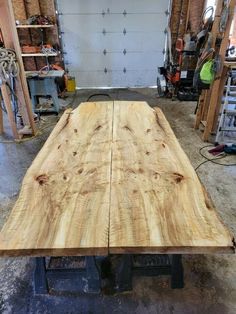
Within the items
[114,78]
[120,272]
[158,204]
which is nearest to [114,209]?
[158,204]

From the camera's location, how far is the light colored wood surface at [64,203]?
91 cm

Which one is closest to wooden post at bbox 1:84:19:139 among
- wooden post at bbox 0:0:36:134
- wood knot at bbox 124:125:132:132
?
wooden post at bbox 0:0:36:134

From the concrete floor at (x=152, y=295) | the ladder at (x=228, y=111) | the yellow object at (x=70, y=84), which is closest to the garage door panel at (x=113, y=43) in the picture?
the yellow object at (x=70, y=84)

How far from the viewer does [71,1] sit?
5402 millimetres

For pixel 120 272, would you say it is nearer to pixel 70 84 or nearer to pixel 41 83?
pixel 41 83

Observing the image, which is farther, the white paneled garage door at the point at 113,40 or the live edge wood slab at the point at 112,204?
the white paneled garage door at the point at 113,40

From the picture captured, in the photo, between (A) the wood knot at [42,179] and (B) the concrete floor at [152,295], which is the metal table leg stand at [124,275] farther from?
(A) the wood knot at [42,179]

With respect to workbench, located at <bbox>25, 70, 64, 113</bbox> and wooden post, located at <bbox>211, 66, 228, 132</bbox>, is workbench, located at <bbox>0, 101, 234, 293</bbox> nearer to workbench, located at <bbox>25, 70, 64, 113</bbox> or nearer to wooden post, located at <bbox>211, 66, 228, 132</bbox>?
wooden post, located at <bbox>211, 66, 228, 132</bbox>

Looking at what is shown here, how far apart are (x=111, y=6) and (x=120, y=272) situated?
19.1 feet

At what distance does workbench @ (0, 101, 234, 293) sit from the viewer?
35.7 inches

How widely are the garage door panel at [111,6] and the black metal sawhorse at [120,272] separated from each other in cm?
571

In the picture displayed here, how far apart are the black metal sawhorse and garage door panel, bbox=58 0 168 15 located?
5714mm

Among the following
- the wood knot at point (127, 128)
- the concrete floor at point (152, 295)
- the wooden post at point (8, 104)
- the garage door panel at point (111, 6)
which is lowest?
the concrete floor at point (152, 295)

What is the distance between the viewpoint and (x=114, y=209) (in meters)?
1.06
